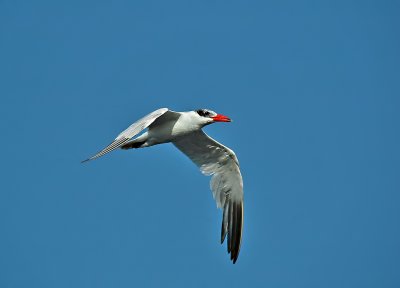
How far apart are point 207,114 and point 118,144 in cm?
344

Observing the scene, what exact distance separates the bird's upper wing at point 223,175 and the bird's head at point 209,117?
4.06 feet

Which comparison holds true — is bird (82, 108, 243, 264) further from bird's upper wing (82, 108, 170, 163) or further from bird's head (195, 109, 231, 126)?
bird's upper wing (82, 108, 170, 163)

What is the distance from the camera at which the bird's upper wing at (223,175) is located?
17.2m

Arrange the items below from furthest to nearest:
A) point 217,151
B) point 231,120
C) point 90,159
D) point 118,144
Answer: point 217,151 → point 231,120 → point 118,144 → point 90,159

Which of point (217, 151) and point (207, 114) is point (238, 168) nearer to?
point (217, 151)

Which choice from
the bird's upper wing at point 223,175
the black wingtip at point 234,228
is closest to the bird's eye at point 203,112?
the bird's upper wing at point 223,175

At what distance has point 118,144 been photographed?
13.4 metres

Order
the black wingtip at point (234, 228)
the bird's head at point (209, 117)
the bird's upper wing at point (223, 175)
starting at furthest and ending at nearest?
the bird's upper wing at point (223, 175)
the black wingtip at point (234, 228)
the bird's head at point (209, 117)

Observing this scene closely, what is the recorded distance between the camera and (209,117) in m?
16.0

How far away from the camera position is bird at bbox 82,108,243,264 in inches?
630

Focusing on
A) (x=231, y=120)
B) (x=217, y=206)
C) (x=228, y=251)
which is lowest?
(x=228, y=251)

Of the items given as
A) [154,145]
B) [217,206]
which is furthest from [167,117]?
[217,206]

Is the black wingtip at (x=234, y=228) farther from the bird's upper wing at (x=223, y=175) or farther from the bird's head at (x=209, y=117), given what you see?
the bird's head at (x=209, y=117)

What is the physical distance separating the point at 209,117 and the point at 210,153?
1712 mm
